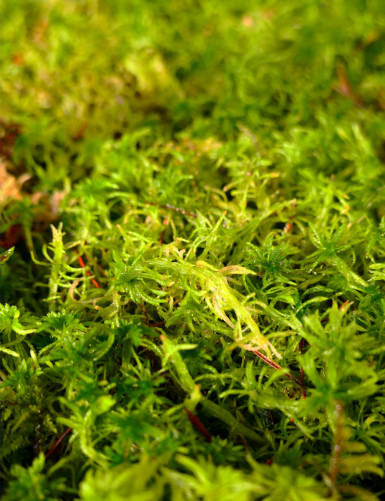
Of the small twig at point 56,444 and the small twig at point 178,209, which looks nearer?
the small twig at point 56,444

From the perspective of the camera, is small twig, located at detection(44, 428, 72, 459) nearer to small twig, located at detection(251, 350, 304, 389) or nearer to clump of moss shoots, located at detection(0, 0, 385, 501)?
clump of moss shoots, located at detection(0, 0, 385, 501)

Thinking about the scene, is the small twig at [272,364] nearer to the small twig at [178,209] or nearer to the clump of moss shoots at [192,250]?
the clump of moss shoots at [192,250]

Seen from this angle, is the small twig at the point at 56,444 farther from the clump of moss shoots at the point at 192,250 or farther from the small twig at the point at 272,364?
the small twig at the point at 272,364

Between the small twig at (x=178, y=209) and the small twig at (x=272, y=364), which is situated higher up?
the small twig at (x=178, y=209)

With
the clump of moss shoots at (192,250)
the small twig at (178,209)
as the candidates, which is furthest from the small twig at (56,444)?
the small twig at (178,209)

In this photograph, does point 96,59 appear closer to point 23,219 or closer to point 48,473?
point 23,219

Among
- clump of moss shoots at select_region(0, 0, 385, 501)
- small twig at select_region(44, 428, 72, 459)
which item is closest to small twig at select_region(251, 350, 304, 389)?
clump of moss shoots at select_region(0, 0, 385, 501)

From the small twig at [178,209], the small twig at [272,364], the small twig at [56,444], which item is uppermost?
the small twig at [178,209]

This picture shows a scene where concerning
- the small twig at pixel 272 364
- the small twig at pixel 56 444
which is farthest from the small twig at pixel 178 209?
the small twig at pixel 56 444

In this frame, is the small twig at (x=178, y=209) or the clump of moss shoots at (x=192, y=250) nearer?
the clump of moss shoots at (x=192, y=250)
